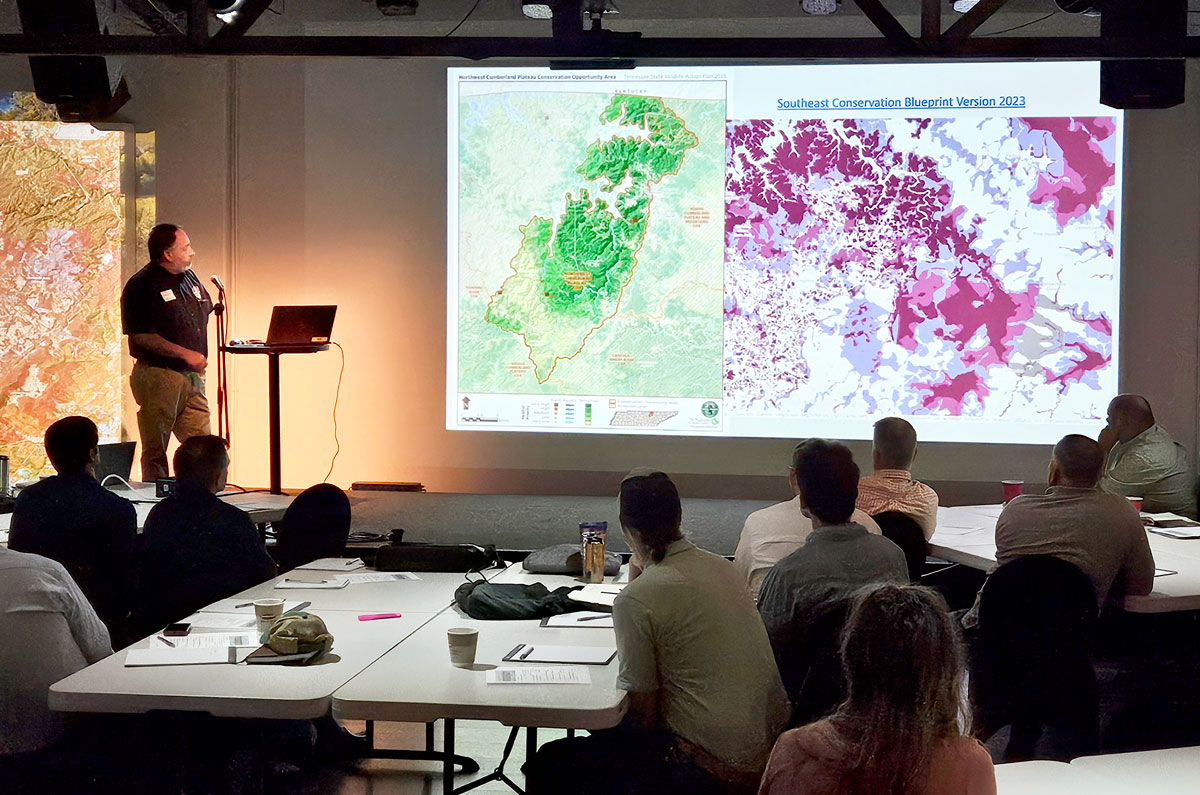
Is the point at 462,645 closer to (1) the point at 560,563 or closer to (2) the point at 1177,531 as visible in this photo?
(1) the point at 560,563

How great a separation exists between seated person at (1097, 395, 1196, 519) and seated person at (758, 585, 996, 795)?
4523 millimetres

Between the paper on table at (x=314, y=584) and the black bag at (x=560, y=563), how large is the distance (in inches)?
24.2

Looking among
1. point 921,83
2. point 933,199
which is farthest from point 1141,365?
point 921,83

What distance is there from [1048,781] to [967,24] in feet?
12.9

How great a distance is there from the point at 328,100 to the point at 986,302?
4551 millimetres

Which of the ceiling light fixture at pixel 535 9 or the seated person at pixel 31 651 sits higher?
the ceiling light fixture at pixel 535 9

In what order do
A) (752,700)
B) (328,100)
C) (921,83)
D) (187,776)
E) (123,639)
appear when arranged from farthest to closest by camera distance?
(328,100)
(921,83)
(123,639)
(187,776)
(752,700)

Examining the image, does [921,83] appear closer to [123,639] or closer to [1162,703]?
[1162,703]

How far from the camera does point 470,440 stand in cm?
778

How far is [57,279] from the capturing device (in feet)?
26.1

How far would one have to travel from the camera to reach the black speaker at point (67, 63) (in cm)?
514

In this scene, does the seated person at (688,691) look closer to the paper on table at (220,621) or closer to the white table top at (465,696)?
the white table top at (465,696)

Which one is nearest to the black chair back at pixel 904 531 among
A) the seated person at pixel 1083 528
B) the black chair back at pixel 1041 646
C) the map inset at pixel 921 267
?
the seated person at pixel 1083 528

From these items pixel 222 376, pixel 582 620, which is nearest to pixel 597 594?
pixel 582 620
